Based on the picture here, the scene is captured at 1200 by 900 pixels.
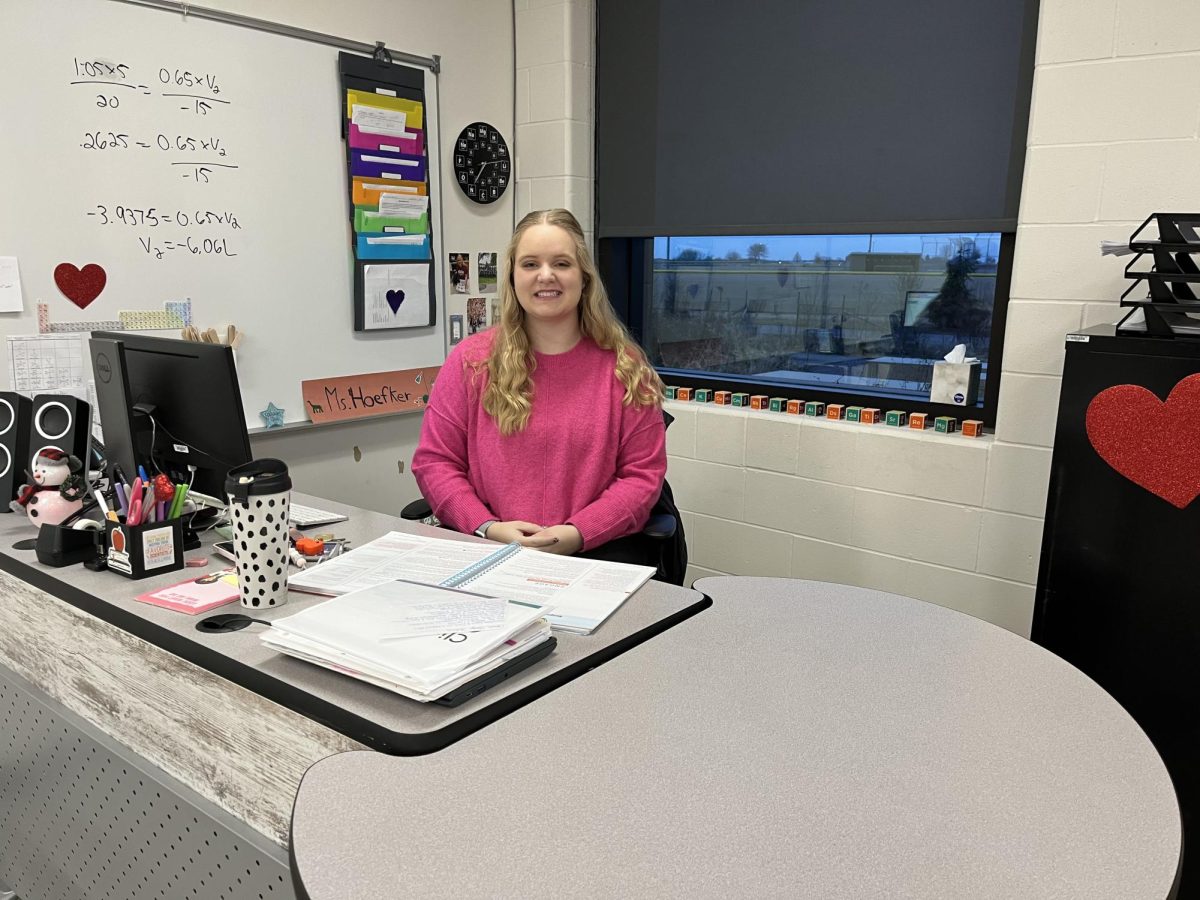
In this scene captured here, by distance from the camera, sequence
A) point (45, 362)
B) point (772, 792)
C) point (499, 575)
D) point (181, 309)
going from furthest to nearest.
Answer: point (181, 309) → point (45, 362) → point (499, 575) → point (772, 792)

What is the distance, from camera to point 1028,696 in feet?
3.63

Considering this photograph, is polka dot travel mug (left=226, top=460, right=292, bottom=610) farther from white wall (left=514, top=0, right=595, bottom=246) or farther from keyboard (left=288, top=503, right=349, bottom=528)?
white wall (left=514, top=0, right=595, bottom=246)

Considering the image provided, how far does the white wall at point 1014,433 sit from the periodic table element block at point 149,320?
160 centimetres

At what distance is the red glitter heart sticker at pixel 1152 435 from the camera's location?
1.69 metres

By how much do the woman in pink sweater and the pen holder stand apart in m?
0.68

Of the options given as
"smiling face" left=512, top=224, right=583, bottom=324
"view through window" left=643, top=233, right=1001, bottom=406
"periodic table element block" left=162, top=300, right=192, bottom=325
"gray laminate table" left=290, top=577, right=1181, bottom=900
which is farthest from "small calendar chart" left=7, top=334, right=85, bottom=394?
"view through window" left=643, top=233, right=1001, bottom=406

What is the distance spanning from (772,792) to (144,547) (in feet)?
3.63

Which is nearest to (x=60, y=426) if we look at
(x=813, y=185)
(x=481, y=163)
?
(x=481, y=163)

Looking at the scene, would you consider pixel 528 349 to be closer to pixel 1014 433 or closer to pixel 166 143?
pixel 166 143

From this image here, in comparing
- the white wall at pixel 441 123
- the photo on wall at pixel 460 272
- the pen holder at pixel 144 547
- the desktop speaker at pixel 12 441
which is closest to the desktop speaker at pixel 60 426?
the desktop speaker at pixel 12 441

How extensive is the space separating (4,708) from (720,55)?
2.69 m

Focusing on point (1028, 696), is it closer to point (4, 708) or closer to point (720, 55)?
point (4, 708)

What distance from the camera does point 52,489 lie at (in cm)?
174

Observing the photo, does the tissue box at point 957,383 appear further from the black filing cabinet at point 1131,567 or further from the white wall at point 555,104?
the white wall at point 555,104
